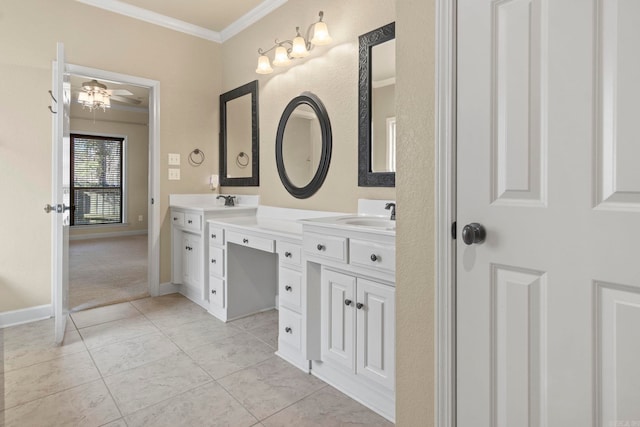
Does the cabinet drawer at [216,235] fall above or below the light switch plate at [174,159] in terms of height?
below

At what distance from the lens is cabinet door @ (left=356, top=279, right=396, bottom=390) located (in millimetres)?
1687

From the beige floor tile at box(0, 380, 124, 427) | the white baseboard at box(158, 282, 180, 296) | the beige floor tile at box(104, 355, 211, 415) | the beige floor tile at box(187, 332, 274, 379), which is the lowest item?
the beige floor tile at box(0, 380, 124, 427)

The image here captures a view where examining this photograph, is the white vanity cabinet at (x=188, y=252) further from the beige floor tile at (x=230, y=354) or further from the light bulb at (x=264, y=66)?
the light bulb at (x=264, y=66)

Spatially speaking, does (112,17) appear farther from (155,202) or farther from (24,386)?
(24,386)

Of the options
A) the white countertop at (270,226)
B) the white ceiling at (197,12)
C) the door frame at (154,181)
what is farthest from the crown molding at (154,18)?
the white countertop at (270,226)

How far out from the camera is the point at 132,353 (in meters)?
2.40

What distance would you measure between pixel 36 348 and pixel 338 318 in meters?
2.12

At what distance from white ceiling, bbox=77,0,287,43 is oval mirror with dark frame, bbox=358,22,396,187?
1.28 metres

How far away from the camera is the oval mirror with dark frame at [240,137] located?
356cm

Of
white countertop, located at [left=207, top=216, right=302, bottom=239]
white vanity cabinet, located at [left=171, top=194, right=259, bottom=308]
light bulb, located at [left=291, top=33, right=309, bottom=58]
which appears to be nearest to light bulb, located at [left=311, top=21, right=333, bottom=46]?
light bulb, located at [left=291, top=33, right=309, bottom=58]

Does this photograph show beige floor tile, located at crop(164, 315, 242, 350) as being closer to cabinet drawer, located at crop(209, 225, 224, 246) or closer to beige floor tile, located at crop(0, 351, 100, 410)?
beige floor tile, located at crop(0, 351, 100, 410)

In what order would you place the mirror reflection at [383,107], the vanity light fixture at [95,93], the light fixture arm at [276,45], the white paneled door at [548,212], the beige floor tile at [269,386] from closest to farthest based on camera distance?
the white paneled door at [548,212], the beige floor tile at [269,386], the mirror reflection at [383,107], the light fixture arm at [276,45], the vanity light fixture at [95,93]

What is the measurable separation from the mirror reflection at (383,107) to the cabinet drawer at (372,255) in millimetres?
735

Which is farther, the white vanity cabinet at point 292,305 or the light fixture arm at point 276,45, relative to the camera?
the light fixture arm at point 276,45
